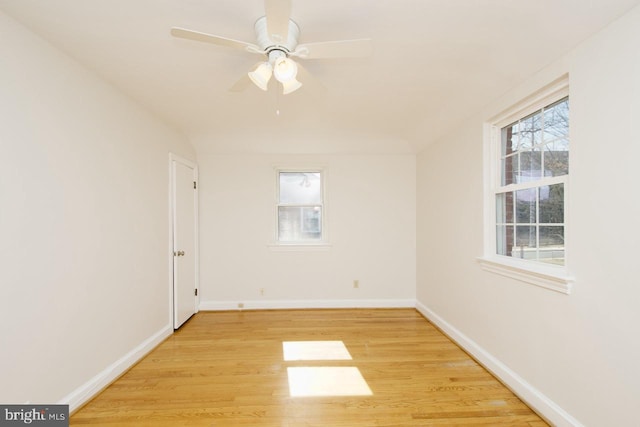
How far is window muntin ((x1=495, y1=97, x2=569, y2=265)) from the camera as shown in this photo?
6.17 ft

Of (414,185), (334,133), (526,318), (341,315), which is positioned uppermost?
(334,133)

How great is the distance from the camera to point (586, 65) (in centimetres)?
159

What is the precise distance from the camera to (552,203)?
1932mm

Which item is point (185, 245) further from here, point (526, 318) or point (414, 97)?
point (526, 318)

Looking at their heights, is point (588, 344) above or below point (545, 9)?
below

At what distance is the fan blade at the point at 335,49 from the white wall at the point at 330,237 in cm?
252

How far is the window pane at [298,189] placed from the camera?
4.11 metres

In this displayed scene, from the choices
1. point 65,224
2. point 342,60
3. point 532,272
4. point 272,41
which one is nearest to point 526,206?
point 532,272

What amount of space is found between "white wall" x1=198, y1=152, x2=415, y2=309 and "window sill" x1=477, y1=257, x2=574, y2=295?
169cm

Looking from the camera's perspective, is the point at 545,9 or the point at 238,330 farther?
the point at 238,330

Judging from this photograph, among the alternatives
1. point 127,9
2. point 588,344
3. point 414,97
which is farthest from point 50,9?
point 588,344

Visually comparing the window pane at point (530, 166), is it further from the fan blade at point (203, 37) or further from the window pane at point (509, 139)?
the fan blade at point (203, 37)

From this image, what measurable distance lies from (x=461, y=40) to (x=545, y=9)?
0.40 m

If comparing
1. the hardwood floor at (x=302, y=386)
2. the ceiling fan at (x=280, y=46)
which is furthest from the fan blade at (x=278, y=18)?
the hardwood floor at (x=302, y=386)
